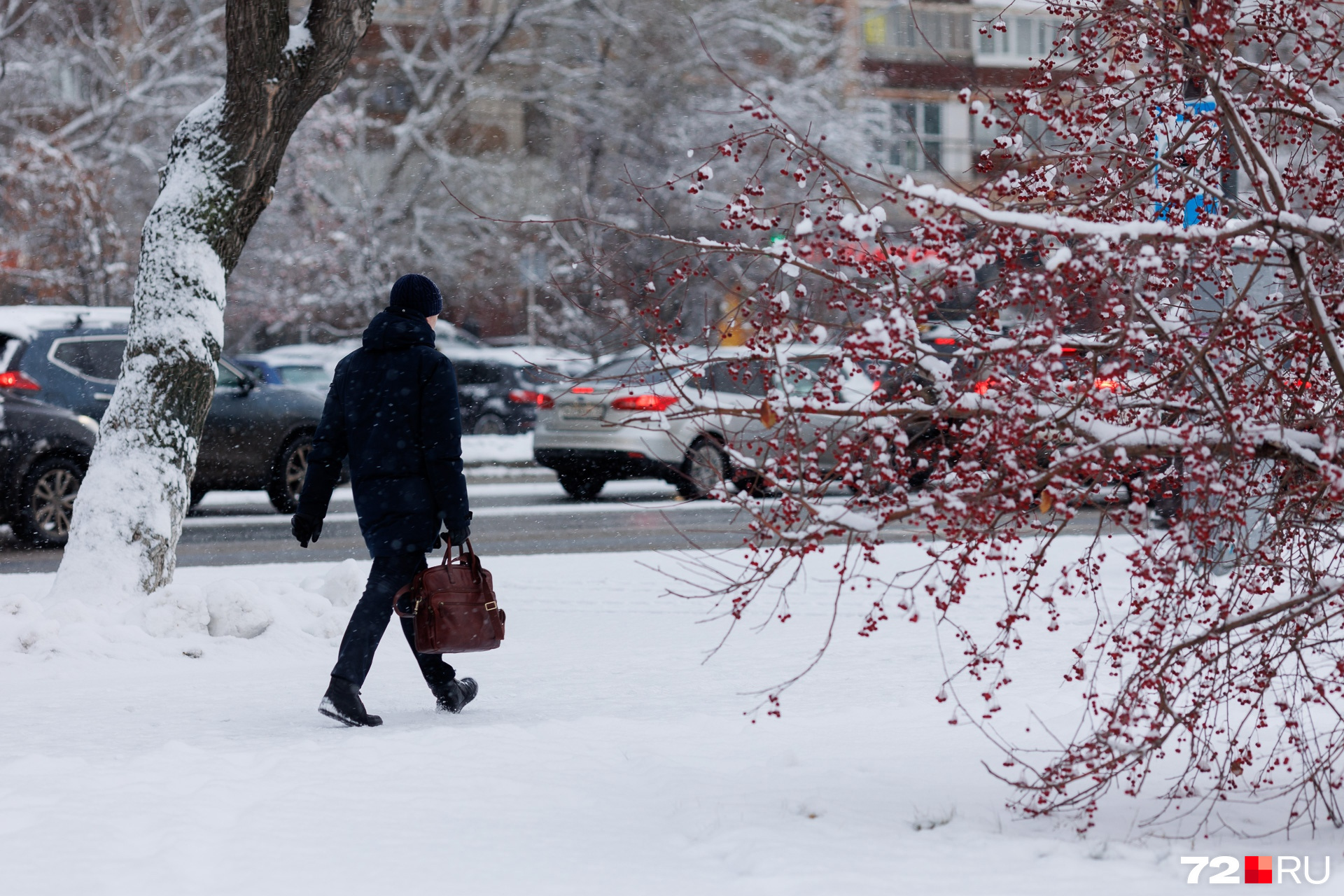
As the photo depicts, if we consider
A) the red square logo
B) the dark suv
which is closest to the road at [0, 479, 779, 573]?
the red square logo

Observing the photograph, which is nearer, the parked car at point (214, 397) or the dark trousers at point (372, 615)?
the dark trousers at point (372, 615)

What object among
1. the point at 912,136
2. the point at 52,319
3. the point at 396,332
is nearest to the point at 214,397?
the point at 52,319

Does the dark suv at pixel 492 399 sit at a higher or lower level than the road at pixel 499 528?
higher

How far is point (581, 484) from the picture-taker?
55.6ft

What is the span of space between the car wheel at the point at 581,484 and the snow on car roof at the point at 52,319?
521 cm

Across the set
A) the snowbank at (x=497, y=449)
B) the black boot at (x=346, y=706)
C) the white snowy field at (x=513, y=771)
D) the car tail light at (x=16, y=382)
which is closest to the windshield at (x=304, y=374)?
the snowbank at (x=497, y=449)

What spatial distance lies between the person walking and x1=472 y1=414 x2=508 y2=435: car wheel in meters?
19.4

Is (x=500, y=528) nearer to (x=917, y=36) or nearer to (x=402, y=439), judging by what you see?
(x=402, y=439)

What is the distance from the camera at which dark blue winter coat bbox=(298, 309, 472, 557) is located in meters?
5.70

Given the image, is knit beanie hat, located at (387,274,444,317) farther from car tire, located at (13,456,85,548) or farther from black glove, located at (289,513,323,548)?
car tire, located at (13,456,85,548)

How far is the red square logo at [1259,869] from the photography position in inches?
147

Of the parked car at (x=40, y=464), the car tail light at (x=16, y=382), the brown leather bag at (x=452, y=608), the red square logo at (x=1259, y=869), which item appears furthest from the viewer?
the car tail light at (x=16, y=382)

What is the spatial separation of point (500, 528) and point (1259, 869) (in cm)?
1035

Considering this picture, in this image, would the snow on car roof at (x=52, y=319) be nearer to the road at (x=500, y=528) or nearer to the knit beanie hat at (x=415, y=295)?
the road at (x=500, y=528)
